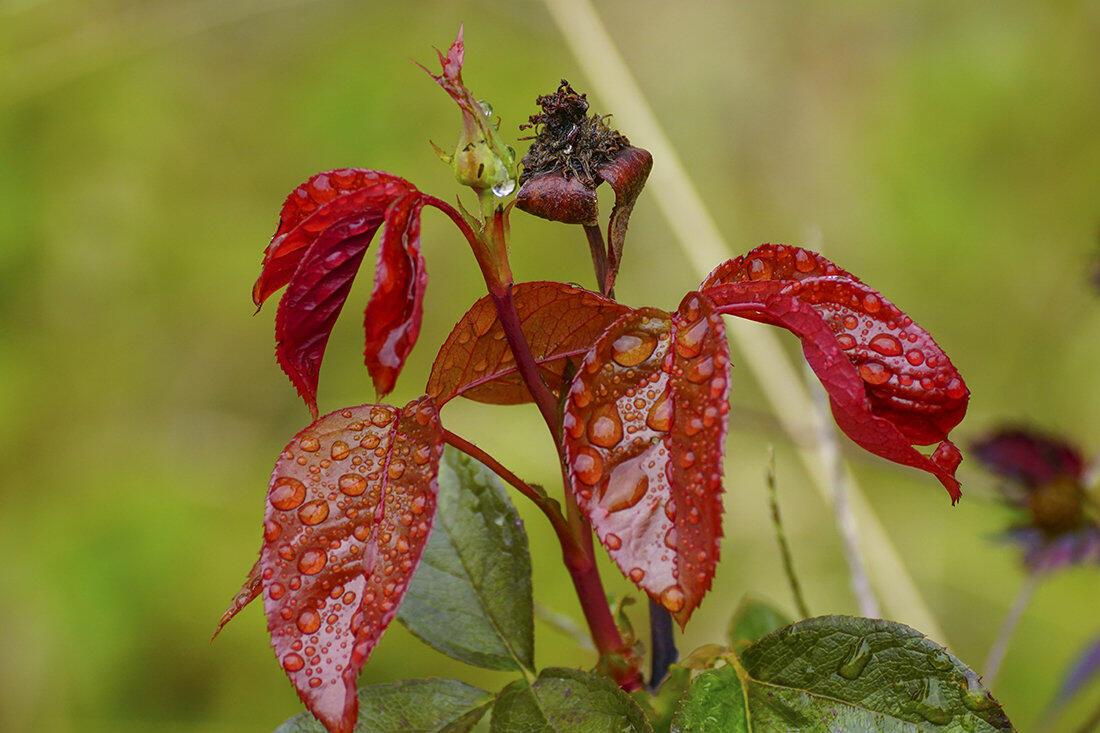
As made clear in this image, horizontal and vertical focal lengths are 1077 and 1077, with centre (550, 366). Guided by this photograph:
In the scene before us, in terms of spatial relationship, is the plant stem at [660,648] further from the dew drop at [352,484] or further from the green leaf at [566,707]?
the dew drop at [352,484]

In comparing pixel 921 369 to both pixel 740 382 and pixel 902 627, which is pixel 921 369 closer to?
pixel 902 627

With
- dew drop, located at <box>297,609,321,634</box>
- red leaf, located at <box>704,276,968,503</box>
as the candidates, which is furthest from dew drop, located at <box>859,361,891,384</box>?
dew drop, located at <box>297,609,321,634</box>

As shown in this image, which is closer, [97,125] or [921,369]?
[921,369]

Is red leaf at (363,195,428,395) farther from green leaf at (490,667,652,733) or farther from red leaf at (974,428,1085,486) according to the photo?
red leaf at (974,428,1085,486)

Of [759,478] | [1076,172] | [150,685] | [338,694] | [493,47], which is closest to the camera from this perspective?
[338,694]

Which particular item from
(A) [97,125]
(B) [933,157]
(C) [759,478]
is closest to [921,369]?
(C) [759,478]

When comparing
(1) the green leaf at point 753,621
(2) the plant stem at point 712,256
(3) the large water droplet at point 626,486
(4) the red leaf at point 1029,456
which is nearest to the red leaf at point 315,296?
(3) the large water droplet at point 626,486
